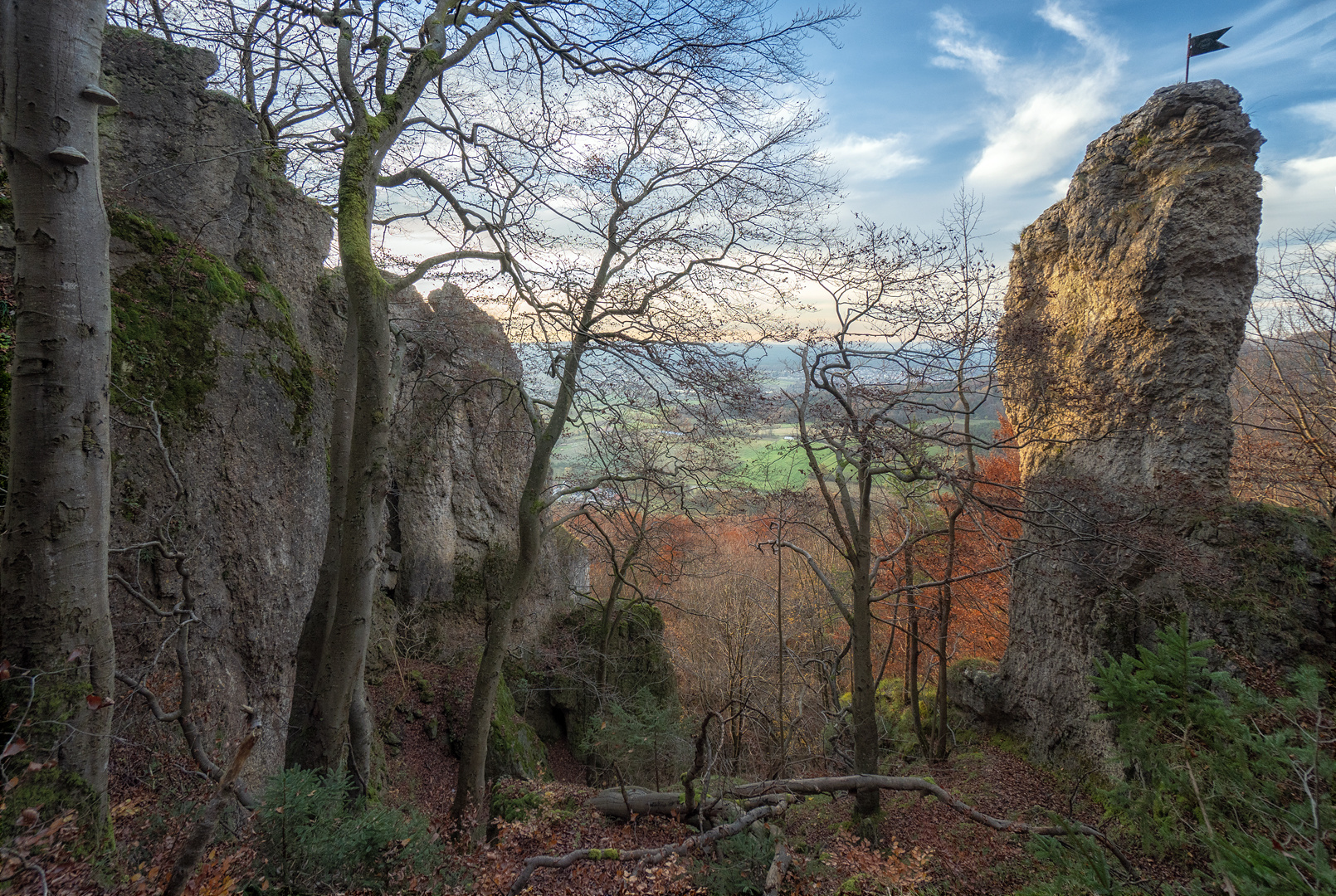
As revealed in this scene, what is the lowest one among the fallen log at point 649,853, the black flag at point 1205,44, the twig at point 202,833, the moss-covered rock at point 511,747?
the moss-covered rock at point 511,747

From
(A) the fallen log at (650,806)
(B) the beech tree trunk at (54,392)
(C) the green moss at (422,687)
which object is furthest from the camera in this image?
(C) the green moss at (422,687)

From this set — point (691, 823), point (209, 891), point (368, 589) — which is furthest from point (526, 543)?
point (209, 891)

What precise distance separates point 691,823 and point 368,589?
13.7ft

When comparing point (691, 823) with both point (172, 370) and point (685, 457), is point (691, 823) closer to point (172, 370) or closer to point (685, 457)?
point (685, 457)

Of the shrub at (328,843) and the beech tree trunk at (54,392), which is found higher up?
the beech tree trunk at (54,392)

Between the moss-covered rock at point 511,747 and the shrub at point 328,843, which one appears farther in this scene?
the moss-covered rock at point 511,747

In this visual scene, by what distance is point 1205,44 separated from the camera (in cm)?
700

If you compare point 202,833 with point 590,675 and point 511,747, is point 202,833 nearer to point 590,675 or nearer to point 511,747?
point 511,747

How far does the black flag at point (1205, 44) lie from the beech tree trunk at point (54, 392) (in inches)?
411

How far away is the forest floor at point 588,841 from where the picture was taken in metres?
2.93

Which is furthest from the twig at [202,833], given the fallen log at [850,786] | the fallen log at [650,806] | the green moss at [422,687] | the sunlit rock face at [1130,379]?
the green moss at [422,687]

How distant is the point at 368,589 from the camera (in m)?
4.88

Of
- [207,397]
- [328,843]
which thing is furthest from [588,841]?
[207,397]

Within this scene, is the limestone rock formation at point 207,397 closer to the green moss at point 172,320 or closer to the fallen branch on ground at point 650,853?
the green moss at point 172,320
